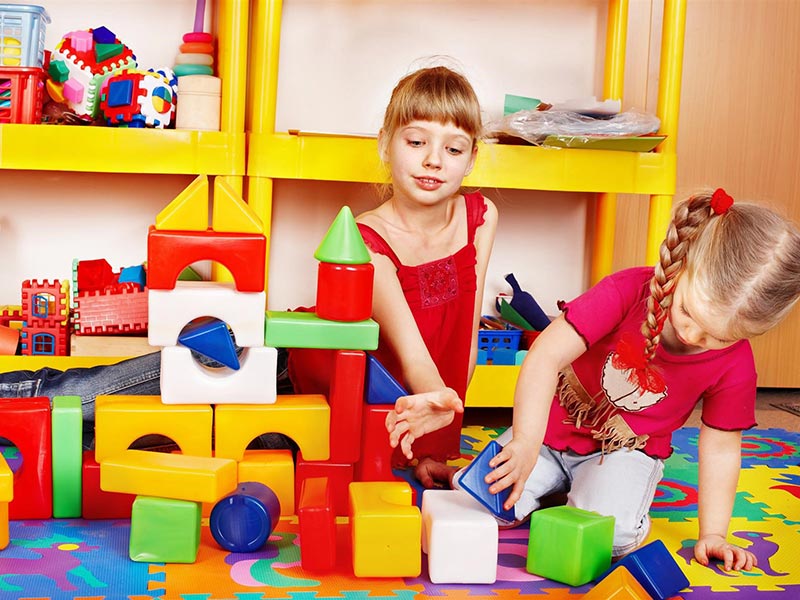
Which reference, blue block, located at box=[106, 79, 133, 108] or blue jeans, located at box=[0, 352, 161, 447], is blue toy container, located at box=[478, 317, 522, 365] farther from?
blue block, located at box=[106, 79, 133, 108]

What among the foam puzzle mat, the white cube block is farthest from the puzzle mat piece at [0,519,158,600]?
the white cube block

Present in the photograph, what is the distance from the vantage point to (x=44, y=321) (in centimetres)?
155

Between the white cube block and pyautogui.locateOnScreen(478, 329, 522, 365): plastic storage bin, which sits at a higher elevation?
pyautogui.locateOnScreen(478, 329, 522, 365): plastic storage bin

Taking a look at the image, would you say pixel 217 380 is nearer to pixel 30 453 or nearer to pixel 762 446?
pixel 30 453

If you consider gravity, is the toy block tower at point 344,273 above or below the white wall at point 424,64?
below

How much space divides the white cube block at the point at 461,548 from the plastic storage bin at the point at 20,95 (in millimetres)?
1004

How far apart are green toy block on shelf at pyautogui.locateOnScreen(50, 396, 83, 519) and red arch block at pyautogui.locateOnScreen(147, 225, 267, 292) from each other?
0.18 metres

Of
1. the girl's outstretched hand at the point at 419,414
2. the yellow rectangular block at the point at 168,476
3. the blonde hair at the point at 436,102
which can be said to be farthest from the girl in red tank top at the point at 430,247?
the yellow rectangular block at the point at 168,476

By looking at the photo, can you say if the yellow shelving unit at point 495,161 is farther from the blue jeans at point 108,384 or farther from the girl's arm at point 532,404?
the girl's arm at point 532,404

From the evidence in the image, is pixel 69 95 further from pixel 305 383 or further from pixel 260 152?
pixel 305 383

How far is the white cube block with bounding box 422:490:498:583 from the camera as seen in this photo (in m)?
1.00

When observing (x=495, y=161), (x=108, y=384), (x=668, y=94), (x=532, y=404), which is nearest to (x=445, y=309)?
(x=495, y=161)

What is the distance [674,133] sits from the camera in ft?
5.60

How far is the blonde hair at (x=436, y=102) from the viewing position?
137 centimetres
